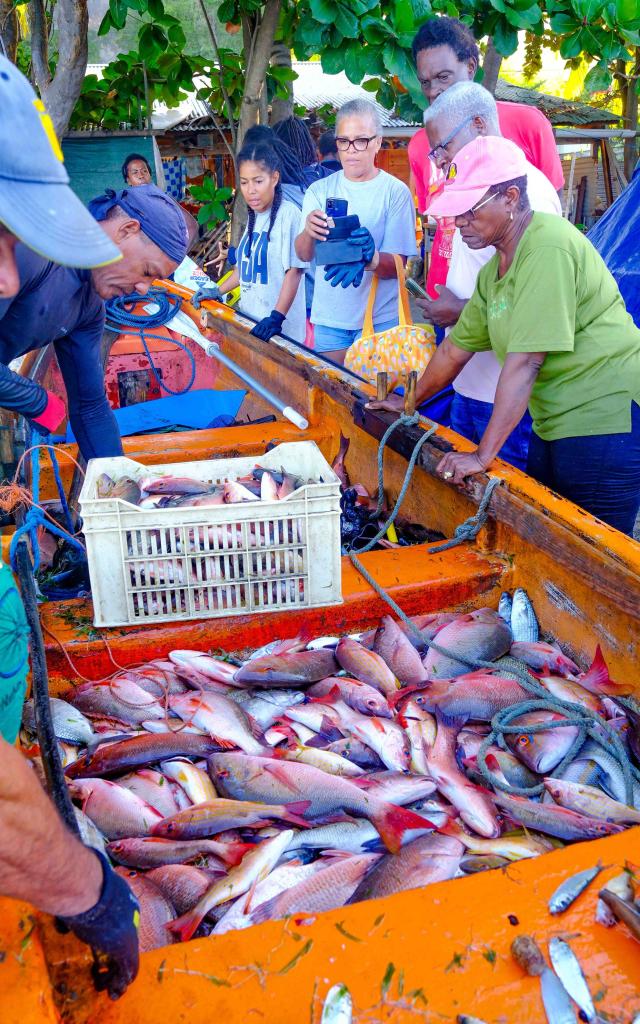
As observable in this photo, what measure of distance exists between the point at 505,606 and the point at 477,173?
5.49 ft

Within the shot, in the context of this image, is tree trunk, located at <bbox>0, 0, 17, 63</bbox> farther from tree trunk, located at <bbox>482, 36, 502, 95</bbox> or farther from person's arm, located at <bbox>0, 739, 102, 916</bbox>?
person's arm, located at <bbox>0, 739, 102, 916</bbox>

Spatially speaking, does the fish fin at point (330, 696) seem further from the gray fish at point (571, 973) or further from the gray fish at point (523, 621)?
the gray fish at point (571, 973)

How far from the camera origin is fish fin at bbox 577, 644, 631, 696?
8.71 feet

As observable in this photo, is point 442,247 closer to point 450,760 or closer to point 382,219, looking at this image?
point 382,219

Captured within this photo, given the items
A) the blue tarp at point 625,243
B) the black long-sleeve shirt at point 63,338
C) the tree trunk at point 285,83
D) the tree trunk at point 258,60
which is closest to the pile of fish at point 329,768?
the black long-sleeve shirt at point 63,338

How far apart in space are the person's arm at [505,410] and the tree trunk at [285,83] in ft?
25.8

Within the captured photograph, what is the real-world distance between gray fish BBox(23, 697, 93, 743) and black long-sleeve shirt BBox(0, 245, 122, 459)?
3.50 ft

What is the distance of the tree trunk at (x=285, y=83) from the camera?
32.7 ft

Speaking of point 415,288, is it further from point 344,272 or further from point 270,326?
A: point 270,326

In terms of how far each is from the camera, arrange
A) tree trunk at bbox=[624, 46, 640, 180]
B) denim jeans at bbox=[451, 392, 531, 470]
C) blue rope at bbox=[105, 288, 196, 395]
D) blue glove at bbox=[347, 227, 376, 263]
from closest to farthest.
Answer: denim jeans at bbox=[451, 392, 531, 470] < blue glove at bbox=[347, 227, 376, 263] < blue rope at bbox=[105, 288, 196, 395] < tree trunk at bbox=[624, 46, 640, 180]

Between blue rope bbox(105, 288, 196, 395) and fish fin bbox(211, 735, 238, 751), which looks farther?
blue rope bbox(105, 288, 196, 395)

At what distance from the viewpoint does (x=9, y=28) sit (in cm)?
724

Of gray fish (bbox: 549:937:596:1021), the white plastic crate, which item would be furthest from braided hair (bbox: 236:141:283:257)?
gray fish (bbox: 549:937:596:1021)

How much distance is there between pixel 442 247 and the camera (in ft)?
15.7
